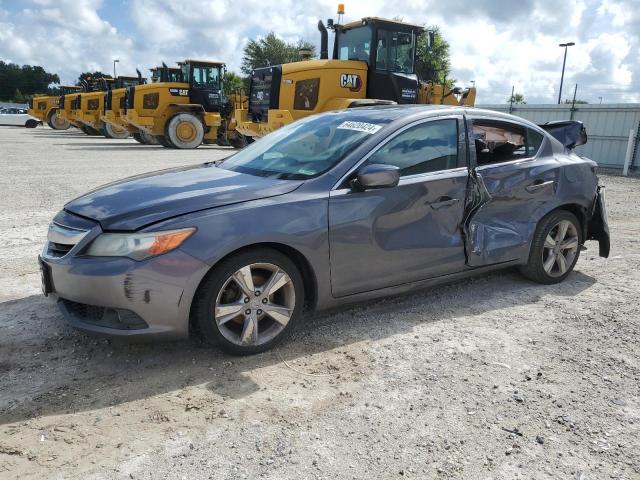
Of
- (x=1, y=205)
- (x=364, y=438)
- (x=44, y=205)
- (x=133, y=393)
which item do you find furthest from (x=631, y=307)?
(x=1, y=205)

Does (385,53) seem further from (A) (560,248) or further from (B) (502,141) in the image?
(A) (560,248)

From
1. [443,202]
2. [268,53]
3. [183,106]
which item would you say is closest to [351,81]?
[443,202]

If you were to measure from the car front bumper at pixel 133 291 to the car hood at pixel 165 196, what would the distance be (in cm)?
24

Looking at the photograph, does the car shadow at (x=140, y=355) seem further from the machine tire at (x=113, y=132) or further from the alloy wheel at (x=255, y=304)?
the machine tire at (x=113, y=132)

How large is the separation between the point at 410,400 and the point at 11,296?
321 centimetres

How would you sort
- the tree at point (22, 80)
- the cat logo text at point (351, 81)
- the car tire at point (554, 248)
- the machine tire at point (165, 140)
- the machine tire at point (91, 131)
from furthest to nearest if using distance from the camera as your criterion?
the tree at point (22, 80) < the machine tire at point (91, 131) < the machine tire at point (165, 140) < the cat logo text at point (351, 81) < the car tire at point (554, 248)

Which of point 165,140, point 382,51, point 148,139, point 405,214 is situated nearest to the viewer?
point 405,214

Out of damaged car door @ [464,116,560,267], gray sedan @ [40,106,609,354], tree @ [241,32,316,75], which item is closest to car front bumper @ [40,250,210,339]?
gray sedan @ [40,106,609,354]

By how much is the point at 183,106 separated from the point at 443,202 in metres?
18.1

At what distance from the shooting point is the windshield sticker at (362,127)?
3.83 m

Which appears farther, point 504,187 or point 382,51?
point 382,51

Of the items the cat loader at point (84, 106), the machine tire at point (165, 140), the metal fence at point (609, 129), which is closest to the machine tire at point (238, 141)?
the machine tire at point (165, 140)

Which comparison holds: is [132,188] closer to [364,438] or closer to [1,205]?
[364,438]

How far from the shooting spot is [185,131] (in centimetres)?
2014
